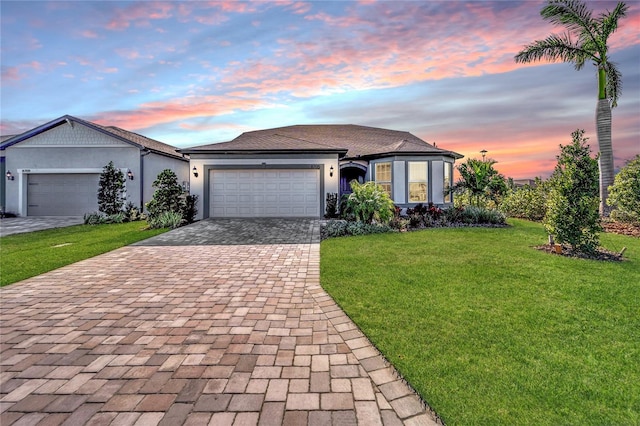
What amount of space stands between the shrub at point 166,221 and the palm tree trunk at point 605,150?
1740cm

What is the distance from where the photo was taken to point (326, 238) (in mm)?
9328

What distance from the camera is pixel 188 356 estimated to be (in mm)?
2738

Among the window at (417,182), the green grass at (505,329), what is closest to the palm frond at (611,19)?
the window at (417,182)

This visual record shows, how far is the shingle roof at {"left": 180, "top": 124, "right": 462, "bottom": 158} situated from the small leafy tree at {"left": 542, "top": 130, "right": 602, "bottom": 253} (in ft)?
26.7

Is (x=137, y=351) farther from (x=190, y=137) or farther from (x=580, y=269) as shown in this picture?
(x=190, y=137)

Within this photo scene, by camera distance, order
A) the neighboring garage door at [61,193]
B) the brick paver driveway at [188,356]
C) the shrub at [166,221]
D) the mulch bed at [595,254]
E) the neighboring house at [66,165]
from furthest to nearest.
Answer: the neighboring garage door at [61,193]
the neighboring house at [66,165]
the shrub at [166,221]
the mulch bed at [595,254]
the brick paver driveway at [188,356]

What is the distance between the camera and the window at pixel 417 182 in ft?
49.9

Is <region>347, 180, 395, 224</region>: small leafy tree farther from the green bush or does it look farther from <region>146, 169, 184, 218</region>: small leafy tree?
<region>146, 169, 184, 218</region>: small leafy tree

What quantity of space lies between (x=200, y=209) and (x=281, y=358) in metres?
12.2

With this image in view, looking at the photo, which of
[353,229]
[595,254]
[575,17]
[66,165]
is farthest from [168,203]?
[575,17]

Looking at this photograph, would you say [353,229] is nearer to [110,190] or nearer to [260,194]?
[260,194]

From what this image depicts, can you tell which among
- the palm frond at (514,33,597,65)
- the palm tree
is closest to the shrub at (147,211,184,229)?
the palm frond at (514,33,597,65)

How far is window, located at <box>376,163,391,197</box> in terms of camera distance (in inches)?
614

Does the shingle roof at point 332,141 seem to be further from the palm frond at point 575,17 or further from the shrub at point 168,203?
the palm frond at point 575,17
